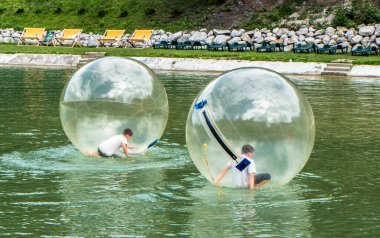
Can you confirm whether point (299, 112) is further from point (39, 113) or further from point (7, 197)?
point (39, 113)

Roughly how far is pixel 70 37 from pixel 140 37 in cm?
501

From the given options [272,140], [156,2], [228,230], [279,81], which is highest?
[156,2]

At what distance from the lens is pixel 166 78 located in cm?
3812

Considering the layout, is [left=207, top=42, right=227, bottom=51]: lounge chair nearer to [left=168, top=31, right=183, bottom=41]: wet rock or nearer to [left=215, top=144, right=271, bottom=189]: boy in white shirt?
[left=168, top=31, right=183, bottom=41]: wet rock

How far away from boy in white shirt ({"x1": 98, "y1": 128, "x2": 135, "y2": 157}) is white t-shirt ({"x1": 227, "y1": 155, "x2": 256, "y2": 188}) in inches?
135

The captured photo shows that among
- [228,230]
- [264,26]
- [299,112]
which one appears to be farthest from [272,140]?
[264,26]

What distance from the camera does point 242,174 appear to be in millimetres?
13812

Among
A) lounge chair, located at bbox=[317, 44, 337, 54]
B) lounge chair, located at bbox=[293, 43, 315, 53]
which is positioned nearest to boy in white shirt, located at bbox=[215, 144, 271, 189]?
lounge chair, located at bbox=[317, 44, 337, 54]

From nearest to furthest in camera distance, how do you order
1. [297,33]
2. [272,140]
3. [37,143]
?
[272,140], [37,143], [297,33]

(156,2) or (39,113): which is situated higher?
(156,2)

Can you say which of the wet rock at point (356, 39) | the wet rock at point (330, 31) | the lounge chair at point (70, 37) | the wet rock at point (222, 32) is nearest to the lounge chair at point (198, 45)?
the wet rock at point (222, 32)

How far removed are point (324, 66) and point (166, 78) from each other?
24.9 feet

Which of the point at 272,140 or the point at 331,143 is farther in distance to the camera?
the point at 331,143

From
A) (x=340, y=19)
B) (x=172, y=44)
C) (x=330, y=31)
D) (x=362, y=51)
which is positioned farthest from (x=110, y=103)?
(x=340, y=19)
